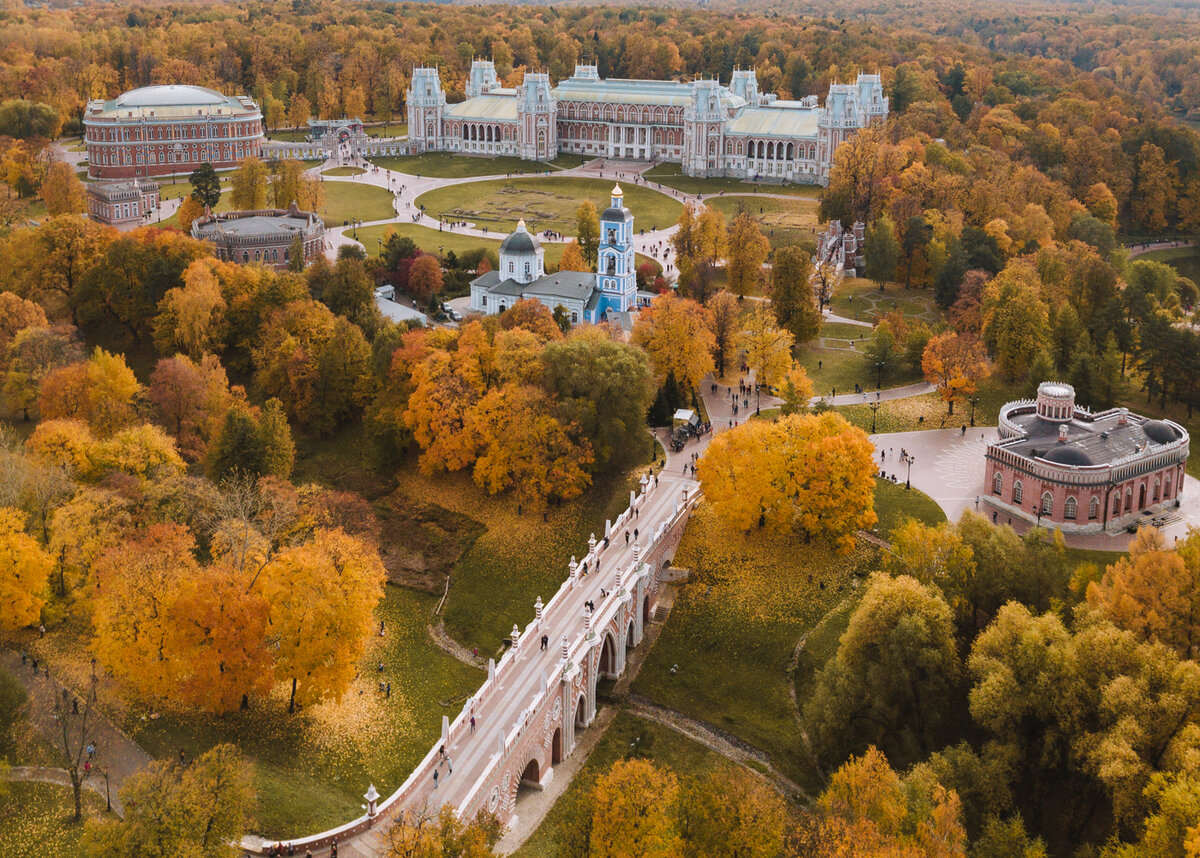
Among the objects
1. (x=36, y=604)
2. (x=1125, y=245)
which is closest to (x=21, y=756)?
(x=36, y=604)

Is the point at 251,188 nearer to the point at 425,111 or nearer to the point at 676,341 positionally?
the point at 425,111

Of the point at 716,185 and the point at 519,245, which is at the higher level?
the point at 716,185

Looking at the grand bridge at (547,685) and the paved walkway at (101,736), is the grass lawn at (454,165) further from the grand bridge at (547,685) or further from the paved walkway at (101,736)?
the paved walkway at (101,736)

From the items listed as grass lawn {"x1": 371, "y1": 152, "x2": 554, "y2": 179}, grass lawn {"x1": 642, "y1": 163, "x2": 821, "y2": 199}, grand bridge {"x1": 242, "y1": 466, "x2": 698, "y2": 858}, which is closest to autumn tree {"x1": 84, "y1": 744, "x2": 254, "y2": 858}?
grand bridge {"x1": 242, "y1": 466, "x2": 698, "y2": 858}

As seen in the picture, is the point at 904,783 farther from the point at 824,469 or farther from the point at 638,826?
the point at 824,469

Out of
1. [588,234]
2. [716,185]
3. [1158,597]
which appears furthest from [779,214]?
[1158,597]

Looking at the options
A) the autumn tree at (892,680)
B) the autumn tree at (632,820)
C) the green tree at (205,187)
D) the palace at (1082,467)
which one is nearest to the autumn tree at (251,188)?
the green tree at (205,187)
